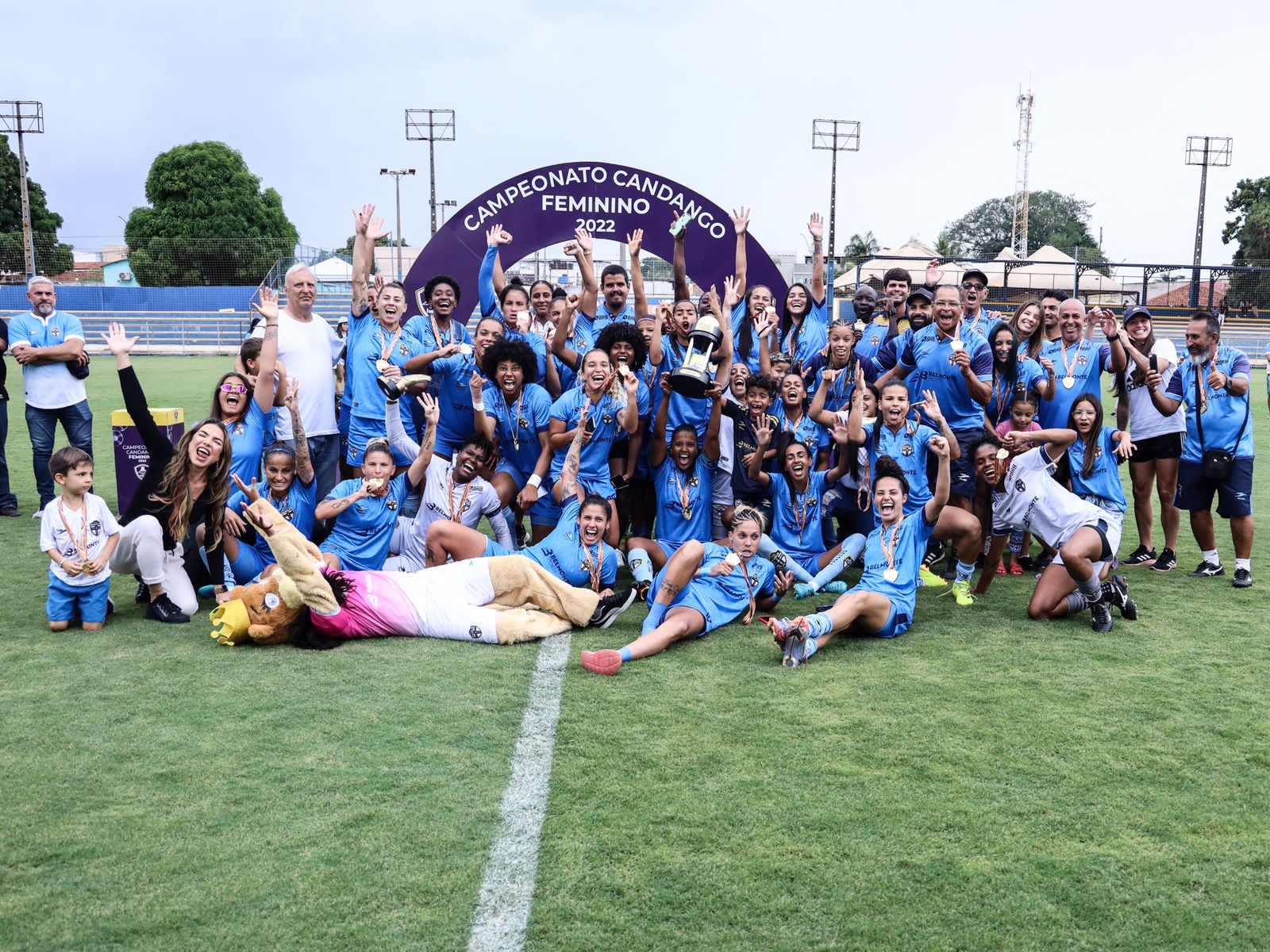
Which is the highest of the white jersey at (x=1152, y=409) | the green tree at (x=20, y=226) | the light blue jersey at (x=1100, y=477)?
the green tree at (x=20, y=226)

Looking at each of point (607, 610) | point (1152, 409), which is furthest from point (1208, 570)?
point (607, 610)

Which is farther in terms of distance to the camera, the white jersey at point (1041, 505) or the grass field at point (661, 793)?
the white jersey at point (1041, 505)

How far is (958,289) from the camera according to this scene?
22.5ft

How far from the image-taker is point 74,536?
17.2ft

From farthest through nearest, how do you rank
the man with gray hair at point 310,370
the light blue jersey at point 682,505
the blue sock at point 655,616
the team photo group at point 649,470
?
the man with gray hair at point 310,370 → the light blue jersey at point 682,505 → the team photo group at point 649,470 → the blue sock at point 655,616

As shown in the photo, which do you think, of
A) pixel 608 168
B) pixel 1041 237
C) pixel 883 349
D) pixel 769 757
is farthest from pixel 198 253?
pixel 1041 237

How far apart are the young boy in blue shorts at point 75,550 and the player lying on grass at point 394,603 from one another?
63 cm

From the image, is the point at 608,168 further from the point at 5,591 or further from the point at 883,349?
the point at 5,591

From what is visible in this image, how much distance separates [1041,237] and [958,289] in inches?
Result: 3221

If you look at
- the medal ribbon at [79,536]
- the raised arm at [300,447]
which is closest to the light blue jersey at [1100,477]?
the raised arm at [300,447]

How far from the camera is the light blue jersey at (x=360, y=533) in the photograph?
18.7ft

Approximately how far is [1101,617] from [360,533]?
399 centimetres

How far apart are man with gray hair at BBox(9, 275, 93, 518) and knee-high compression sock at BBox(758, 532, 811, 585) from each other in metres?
5.37

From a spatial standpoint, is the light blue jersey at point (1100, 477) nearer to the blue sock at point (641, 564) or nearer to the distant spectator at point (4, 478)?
the blue sock at point (641, 564)
